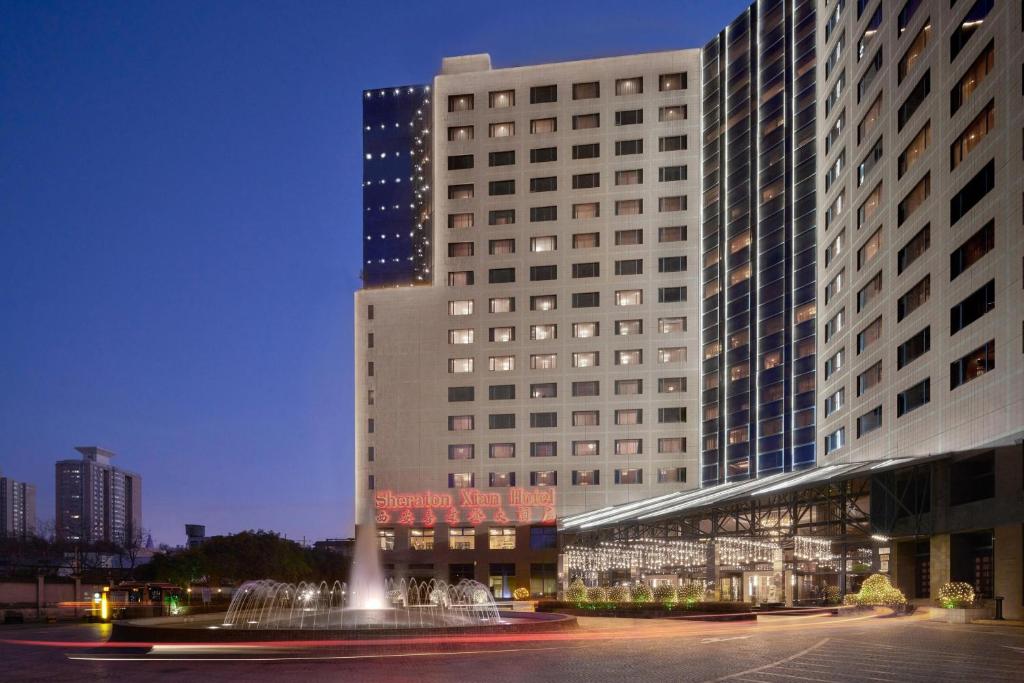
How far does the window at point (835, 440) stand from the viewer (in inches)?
2508

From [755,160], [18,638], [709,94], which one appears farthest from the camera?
[709,94]

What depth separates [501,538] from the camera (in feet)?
306

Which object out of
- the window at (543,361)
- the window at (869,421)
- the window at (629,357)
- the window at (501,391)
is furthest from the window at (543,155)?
the window at (869,421)

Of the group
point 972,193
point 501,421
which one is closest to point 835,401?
point 972,193

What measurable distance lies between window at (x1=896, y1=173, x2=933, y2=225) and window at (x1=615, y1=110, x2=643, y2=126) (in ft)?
143

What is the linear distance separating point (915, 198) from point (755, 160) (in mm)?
30936

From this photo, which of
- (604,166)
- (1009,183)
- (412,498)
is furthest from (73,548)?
(1009,183)

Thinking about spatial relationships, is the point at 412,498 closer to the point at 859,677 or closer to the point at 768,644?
the point at 768,644

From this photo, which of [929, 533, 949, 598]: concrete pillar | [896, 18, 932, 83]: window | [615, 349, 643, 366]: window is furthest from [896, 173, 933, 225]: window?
[615, 349, 643, 366]: window

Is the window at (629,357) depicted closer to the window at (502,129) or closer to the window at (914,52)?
the window at (502,129)

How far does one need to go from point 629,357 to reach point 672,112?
2405 centimetres

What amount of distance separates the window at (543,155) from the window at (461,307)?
15.2 metres

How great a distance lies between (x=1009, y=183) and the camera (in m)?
40.6

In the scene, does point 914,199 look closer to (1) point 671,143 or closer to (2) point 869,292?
(2) point 869,292
